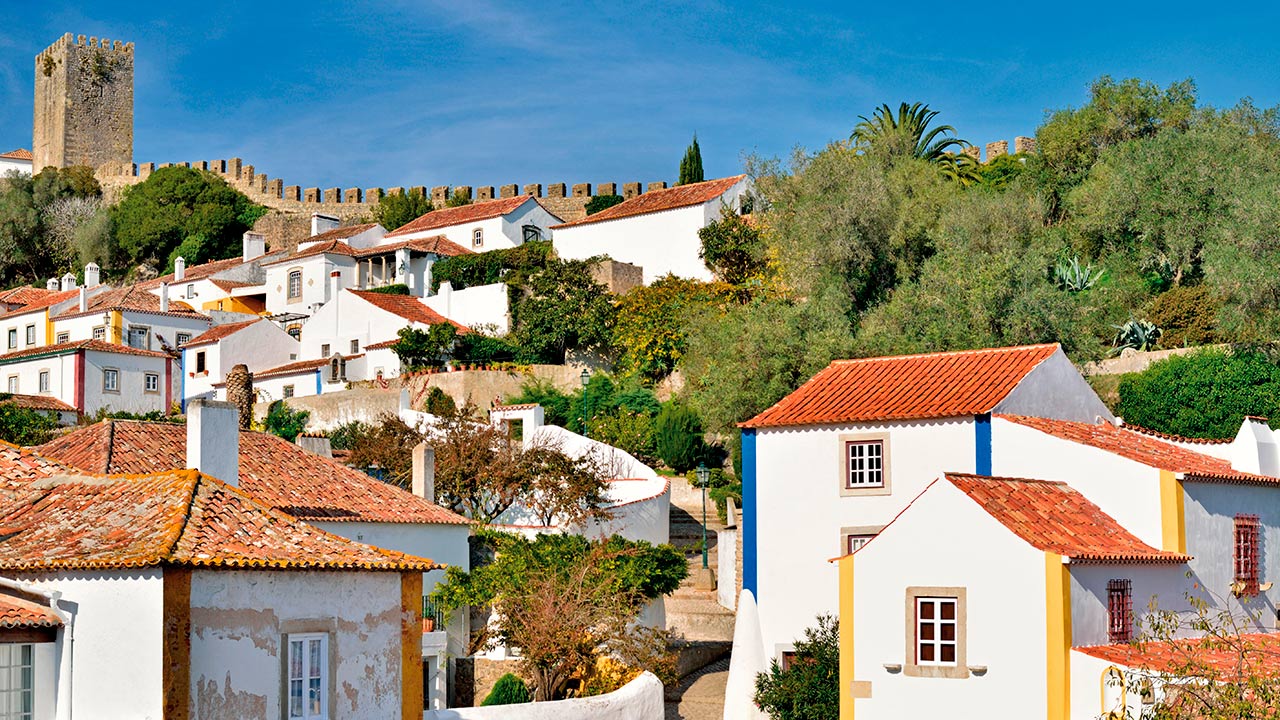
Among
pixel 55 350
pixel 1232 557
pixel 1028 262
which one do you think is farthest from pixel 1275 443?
pixel 55 350

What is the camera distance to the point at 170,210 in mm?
89188

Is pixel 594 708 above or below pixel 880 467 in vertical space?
below

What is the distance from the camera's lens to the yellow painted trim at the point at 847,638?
25656 millimetres

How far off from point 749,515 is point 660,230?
34162mm

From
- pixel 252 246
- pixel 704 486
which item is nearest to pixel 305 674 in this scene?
pixel 704 486

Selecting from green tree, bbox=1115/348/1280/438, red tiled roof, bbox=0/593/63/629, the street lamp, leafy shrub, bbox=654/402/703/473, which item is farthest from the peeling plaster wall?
leafy shrub, bbox=654/402/703/473

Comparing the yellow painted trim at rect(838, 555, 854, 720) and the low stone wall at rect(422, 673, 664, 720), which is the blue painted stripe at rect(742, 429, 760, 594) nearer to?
the low stone wall at rect(422, 673, 664, 720)

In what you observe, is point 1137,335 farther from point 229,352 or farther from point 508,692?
point 229,352

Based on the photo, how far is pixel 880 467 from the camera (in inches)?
1204

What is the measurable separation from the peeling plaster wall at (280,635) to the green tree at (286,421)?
1453 inches

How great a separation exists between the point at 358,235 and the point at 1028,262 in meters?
42.3

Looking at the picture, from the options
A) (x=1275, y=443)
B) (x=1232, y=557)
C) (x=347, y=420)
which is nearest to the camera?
(x=1232, y=557)

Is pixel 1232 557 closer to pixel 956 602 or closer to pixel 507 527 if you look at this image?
pixel 956 602

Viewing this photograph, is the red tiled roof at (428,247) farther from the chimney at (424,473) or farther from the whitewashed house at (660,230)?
the chimney at (424,473)
